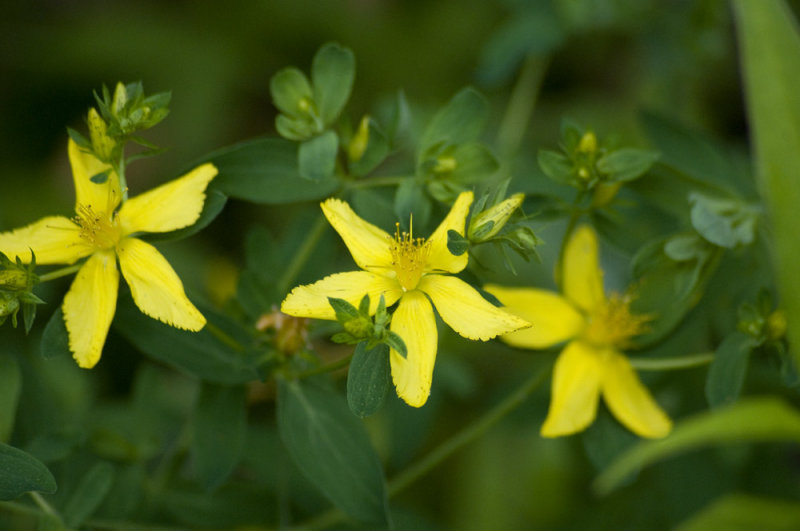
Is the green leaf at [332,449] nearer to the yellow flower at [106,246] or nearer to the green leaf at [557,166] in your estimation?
the yellow flower at [106,246]

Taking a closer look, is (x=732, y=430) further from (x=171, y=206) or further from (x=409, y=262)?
(x=171, y=206)

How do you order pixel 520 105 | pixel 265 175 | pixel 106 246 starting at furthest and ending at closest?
pixel 520 105 → pixel 265 175 → pixel 106 246

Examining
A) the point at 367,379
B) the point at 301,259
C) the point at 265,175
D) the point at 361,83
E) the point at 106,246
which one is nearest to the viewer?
the point at 367,379

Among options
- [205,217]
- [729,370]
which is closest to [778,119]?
[729,370]

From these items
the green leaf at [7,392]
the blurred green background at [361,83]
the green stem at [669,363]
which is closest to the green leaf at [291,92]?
the green leaf at [7,392]

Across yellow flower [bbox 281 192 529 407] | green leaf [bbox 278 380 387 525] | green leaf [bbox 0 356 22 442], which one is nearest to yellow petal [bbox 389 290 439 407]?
yellow flower [bbox 281 192 529 407]

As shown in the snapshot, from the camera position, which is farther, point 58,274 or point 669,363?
point 669,363

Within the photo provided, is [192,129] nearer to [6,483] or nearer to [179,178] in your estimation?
[179,178]
